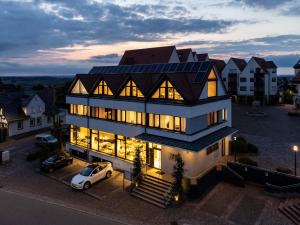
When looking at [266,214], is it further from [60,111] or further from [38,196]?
[60,111]

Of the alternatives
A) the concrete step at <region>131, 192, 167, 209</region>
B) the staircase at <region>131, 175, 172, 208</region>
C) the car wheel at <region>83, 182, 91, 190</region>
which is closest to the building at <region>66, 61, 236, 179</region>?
the staircase at <region>131, 175, 172, 208</region>

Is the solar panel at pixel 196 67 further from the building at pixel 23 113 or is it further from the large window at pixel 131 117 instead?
the building at pixel 23 113

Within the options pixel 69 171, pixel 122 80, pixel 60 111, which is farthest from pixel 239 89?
pixel 69 171

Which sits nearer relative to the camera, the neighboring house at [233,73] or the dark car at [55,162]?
the dark car at [55,162]

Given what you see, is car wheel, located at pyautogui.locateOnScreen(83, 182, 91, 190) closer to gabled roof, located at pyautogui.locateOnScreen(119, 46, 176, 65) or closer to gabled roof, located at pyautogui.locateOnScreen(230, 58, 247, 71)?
gabled roof, located at pyautogui.locateOnScreen(119, 46, 176, 65)

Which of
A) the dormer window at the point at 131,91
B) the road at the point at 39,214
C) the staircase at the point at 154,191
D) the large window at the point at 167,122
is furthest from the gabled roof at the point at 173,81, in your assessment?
the road at the point at 39,214

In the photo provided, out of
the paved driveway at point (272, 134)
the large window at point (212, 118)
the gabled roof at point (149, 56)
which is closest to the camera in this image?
the large window at point (212, 118)
